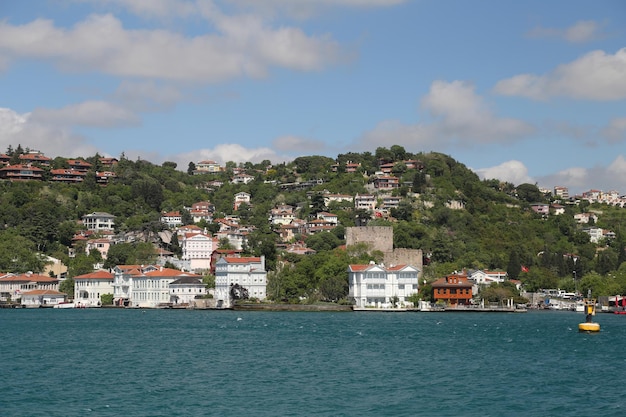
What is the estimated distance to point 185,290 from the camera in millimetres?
84625

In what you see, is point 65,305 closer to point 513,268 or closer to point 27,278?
point 27,278

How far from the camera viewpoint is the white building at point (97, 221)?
109875 mm

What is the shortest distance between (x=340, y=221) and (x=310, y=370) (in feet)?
259

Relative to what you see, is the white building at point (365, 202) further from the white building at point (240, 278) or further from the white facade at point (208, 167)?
the white facade at point (208, 167)

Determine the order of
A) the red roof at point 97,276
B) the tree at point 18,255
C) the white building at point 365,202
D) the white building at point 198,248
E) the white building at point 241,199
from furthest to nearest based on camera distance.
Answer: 1. the white building at point 241,199
2. the white building at point 365,202
3. the white building at point 198,248
4. the tree at point 18,255
5. the red roof at point 97,276

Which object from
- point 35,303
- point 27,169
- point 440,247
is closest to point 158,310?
point 35,303

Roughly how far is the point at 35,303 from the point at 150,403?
65080 millimetres

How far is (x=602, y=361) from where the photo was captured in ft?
121

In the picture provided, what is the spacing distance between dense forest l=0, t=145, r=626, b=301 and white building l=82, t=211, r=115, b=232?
109 cm

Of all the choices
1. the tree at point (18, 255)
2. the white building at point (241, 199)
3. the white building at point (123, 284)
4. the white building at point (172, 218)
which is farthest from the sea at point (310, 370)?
the white building at point (241, 199)

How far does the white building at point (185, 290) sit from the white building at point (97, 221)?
27.7 m

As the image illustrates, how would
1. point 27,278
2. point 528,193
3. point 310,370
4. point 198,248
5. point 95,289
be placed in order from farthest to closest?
point 528,193
point 198,248
point 27,278
point 95,289
point 310,370

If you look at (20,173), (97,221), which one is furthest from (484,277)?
(20,173)

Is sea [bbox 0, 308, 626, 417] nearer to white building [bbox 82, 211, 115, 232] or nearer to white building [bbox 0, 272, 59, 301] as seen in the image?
white building [bbox 0, 272, 59, 301]
